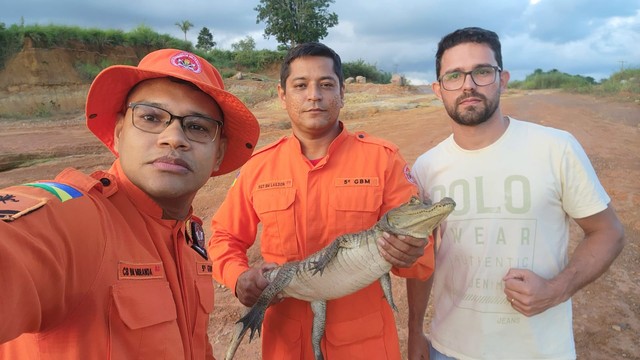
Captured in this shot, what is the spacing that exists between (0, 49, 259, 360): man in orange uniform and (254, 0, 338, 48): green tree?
41.4 m

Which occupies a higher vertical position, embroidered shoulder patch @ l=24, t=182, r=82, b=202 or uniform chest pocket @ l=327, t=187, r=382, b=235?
embroidered shoulder patch @ l=24, t=182, r=82, b=202

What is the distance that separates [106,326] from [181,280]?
0.43m

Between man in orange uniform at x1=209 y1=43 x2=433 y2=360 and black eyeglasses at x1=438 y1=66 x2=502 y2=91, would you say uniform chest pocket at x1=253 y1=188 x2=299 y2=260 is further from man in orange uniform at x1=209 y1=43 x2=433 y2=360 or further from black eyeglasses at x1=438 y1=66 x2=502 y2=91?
black eyeglasses at x1=438 y1=66 x2=502 y2=91

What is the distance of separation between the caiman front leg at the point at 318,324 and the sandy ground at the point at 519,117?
181 centimetres

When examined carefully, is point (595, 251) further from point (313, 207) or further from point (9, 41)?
point (9, 41)

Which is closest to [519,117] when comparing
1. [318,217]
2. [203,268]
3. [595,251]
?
[595,251]

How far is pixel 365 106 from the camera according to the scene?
19047mm

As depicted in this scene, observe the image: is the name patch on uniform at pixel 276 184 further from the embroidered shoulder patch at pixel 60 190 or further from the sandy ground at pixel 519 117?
the sandy ground at pixel 519 117

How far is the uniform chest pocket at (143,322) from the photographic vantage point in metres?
1.40

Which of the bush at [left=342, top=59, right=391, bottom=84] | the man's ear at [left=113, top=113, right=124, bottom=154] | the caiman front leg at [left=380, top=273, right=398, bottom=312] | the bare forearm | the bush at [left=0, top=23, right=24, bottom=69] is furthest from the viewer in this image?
the bush at [left=342, top=59, right=391, bottom=84]

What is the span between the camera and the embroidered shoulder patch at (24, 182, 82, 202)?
128 centimetres

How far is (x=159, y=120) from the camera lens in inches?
68.8

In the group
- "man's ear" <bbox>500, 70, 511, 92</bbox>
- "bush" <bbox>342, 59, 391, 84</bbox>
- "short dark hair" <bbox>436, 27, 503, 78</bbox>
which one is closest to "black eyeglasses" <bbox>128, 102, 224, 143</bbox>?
"short dark hair" <bbox>436, 27, 503, 78</bbox>

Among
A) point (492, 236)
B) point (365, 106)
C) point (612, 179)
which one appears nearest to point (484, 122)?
point (492, 236)
